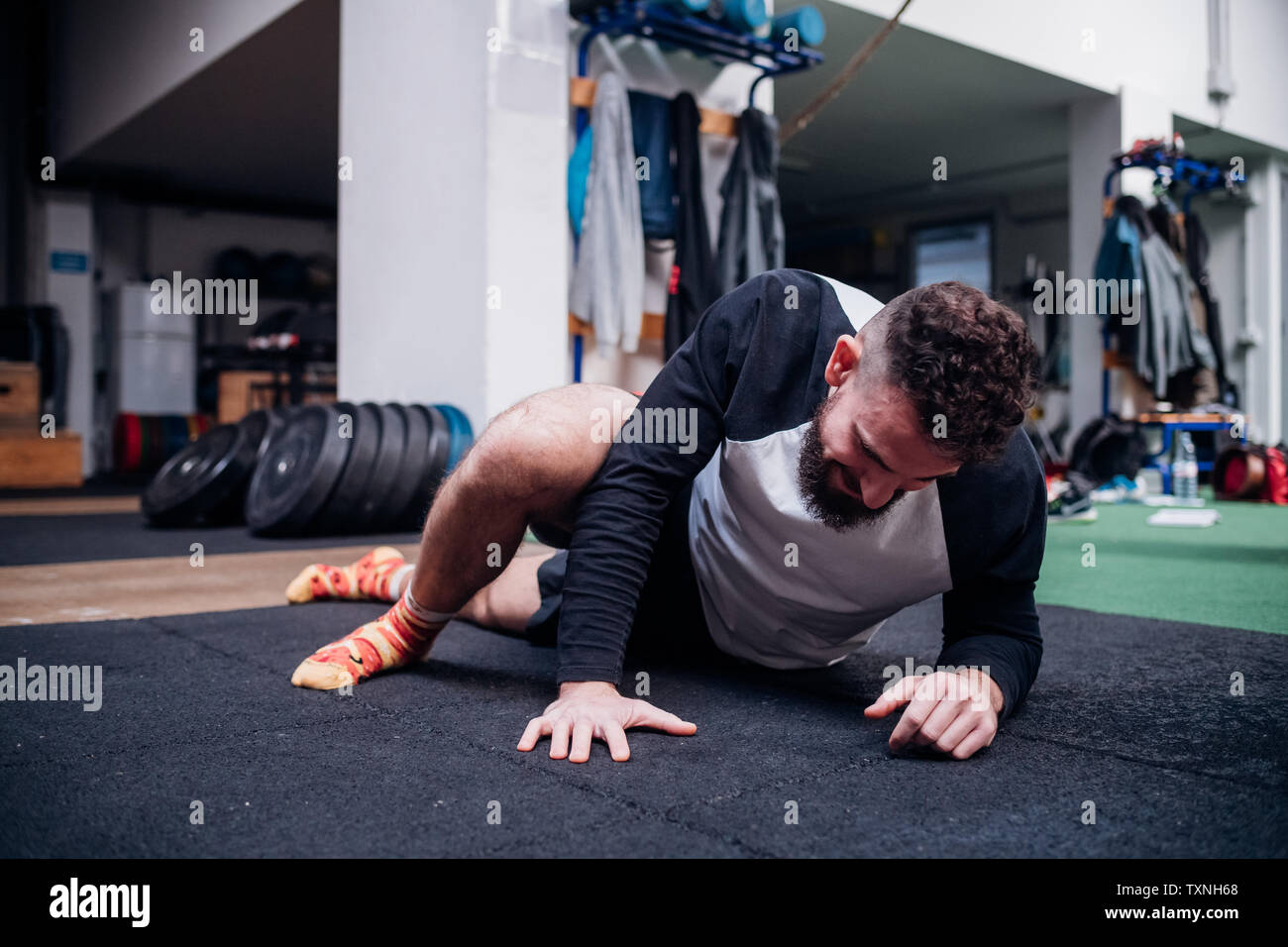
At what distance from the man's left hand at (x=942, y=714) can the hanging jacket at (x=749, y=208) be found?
3031mm

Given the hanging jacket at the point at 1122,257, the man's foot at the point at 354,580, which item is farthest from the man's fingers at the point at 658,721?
the hanging jacket at the point at 1122,257

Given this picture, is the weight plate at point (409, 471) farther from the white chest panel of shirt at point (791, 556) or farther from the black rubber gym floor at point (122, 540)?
the white chest panel of shirt at point (791, 556)

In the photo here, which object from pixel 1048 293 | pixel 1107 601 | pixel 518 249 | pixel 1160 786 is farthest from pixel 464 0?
pixel 1048 293

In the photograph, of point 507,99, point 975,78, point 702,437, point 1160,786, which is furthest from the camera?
point 975,78

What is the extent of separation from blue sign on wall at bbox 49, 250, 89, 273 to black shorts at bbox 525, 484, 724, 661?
7749mm

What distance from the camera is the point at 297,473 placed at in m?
3.38

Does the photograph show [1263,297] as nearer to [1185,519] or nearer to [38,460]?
[1185,519]

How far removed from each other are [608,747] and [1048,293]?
7.72 m

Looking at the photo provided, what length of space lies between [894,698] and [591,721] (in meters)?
0.32

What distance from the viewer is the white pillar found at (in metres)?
3.52

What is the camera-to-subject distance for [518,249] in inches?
141

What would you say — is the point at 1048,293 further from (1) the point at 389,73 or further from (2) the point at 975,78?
(1) the point at 389,73

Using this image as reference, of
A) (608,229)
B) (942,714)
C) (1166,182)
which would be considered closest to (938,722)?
(942,714)

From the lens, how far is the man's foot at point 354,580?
6.66 feet
